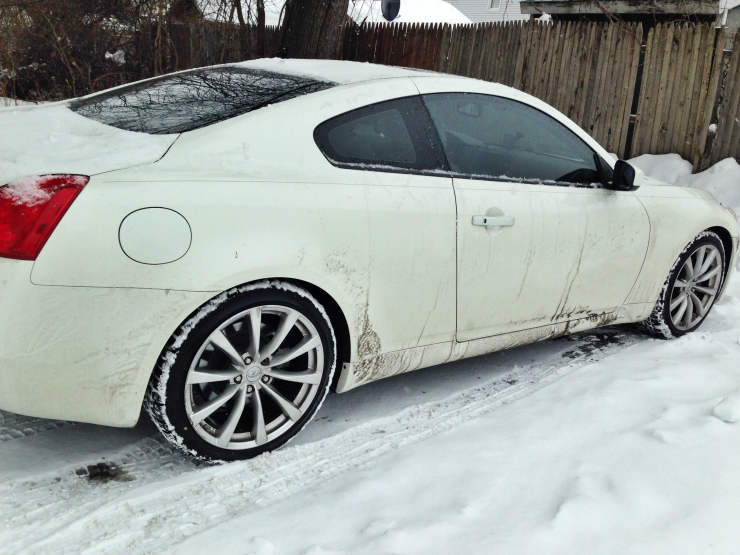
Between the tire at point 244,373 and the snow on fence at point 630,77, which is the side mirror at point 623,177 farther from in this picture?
the snow on fence at point 630,77

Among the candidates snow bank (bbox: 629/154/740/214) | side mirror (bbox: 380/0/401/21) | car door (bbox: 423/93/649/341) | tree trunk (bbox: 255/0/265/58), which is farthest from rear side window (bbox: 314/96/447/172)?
side mirror (bbox: 380/0/401/21)

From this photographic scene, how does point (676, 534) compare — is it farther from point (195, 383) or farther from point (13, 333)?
point (13, 333)

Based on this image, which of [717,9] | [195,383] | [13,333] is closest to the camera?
[13,333]

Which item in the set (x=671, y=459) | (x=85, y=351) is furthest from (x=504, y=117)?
(x=85, y=351)

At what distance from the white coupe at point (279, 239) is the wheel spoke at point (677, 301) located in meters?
0.68

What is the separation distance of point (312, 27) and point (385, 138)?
19.4 ft

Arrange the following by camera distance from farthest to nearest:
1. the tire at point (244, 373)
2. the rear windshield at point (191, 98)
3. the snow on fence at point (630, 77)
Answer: the snow on fence at point (630, 77)
the rear windshield at point (191, 98)
the tire at point (244, 373)

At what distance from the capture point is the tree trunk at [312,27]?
26.9 ft

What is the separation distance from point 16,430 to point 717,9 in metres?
11.1

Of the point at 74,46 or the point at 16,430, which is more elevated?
the point at 74,46

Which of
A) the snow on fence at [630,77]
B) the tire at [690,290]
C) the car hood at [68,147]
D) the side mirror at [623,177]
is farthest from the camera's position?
the snow on fence at [630,77]

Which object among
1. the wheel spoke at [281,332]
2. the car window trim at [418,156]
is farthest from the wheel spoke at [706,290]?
the wheel spoke at [281,332]

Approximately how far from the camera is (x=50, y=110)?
3.10m

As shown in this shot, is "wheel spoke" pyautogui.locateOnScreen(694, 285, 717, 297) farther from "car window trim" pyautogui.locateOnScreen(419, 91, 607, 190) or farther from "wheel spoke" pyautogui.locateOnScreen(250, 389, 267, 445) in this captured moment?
"wheel spoke" pyautogui.locateOnScreen(250, 389, 267, 445)
